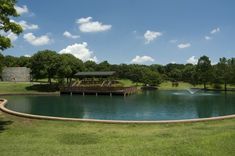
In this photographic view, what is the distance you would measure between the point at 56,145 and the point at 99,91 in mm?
42184

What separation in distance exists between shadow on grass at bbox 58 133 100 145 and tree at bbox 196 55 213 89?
200 feet

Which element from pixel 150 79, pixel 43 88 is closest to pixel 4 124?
pixel 43 88

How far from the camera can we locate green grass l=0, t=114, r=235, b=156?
8.53m

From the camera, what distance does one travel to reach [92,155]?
8172 millimetres

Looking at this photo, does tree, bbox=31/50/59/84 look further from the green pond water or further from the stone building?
the green pond water

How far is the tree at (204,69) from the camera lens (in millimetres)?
68375

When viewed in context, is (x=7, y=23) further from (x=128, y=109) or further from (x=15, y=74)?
(x=15, y=74)

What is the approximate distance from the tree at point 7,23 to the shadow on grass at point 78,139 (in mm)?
5020

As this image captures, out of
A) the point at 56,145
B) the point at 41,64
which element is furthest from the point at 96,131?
the point at 41,64

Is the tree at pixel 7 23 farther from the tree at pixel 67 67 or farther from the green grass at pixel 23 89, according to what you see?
the tree at pixel 67 67

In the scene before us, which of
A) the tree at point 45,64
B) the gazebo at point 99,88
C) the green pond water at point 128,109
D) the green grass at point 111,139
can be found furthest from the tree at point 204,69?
the green grass at point 111,139

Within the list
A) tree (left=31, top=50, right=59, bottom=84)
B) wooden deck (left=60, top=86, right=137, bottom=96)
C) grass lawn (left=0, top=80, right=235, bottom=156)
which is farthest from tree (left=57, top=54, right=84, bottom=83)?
grass lawn (left=0, top=80, right=235, bottom=156)

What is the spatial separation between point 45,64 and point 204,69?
1642 inches

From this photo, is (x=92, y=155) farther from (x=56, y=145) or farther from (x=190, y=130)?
(x=190, y=130)
